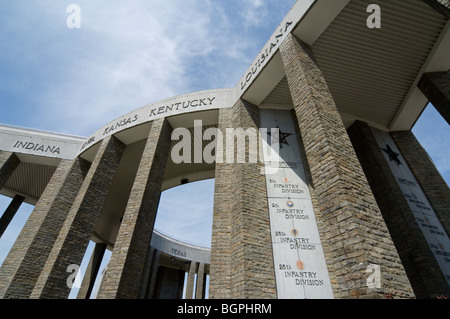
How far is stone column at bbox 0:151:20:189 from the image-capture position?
12.8m

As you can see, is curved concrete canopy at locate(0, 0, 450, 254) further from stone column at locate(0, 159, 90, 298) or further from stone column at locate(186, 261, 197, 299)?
stone column at locate(186, 261, 197, 299)

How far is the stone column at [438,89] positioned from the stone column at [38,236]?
1592 centimetres

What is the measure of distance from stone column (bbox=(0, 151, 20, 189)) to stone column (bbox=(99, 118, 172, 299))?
879 centimetres

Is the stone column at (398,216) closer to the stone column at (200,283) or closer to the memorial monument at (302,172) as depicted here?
the memorial monument at (302,172)

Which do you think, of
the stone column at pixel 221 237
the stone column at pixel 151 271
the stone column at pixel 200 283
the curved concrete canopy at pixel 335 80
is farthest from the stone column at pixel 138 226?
the stone column at pixel 200 283

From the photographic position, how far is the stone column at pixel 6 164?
502 inches

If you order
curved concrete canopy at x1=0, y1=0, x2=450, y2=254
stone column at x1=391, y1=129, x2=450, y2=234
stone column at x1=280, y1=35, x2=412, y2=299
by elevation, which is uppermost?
curved concrete canopy at x1=0, y1=0, x2=450, y2=254

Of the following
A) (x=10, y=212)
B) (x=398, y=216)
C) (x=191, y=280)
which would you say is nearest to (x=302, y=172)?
(x=398, y=216)

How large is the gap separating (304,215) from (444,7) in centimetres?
721

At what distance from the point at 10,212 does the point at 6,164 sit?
4319mm

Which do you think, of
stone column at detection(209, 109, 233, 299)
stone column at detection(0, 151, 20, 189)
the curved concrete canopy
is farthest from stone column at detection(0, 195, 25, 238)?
stone column at detection(209, 109, 233, 299)

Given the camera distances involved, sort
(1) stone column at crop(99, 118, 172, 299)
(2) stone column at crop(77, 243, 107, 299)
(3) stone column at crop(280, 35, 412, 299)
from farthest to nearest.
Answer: (2) stone column at crop(77, 243, 107, 299) < (1) stone column at crop(99, 118, 172, 299) < (3) stone column at crop(280, 35, 412, 299)

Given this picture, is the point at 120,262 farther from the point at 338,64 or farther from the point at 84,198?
the point at 338,64

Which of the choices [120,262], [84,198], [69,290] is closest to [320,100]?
[120,262]
